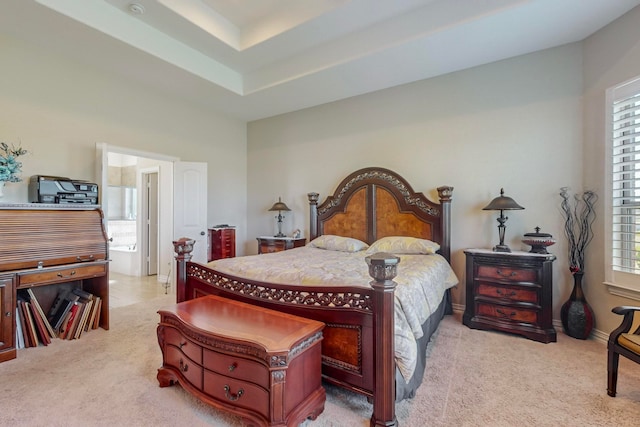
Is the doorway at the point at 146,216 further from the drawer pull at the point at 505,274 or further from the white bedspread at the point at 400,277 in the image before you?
the drawer pull at the point at 505,274

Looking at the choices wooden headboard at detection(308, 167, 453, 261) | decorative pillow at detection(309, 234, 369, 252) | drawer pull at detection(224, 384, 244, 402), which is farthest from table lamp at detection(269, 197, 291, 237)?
drawer pull at detection(224, 384, 244, 402)

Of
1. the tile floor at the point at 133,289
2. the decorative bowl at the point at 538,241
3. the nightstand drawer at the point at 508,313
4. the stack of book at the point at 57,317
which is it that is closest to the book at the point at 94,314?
the stack of book at the point at 57,317

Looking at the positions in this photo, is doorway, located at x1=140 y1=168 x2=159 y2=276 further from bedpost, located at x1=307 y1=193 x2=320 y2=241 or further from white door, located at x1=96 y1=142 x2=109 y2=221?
bedpost, located at x1=307 y1=193 x2=320 y2=241

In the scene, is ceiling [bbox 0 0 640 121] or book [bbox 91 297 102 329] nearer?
ceiling [bbox 0 0 640 121]

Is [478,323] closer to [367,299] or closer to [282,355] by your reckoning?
[367,299]

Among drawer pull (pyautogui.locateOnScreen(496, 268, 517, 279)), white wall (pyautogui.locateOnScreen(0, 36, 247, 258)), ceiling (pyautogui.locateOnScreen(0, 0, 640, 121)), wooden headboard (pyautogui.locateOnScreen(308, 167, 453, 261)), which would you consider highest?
ceiling (pyautogui.locateOnScreen(0, 0, 640, 121))

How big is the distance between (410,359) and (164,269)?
183 inches

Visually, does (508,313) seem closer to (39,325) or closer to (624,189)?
(624,189)

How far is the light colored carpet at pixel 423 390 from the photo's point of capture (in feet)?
5.73

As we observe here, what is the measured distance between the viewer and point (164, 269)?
5.11m

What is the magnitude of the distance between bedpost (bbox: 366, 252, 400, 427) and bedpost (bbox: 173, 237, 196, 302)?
1.75 metres

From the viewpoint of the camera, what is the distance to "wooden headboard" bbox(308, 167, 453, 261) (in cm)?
367

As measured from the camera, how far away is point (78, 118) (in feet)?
11.4

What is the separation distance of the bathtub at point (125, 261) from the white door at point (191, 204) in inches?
74.7
